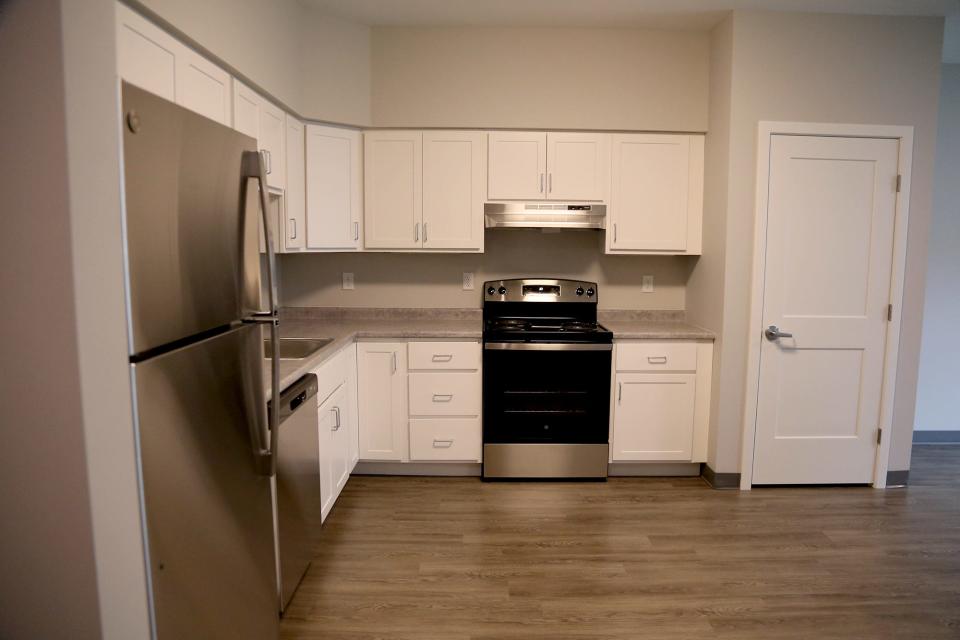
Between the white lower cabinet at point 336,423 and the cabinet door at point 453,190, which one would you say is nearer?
the white lower cabinet at point 336,423

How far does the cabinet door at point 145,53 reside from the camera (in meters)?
1.55

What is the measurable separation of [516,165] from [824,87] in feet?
5.76

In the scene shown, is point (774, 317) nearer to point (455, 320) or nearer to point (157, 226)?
point (455, 320)

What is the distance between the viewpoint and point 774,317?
3080 millimetres

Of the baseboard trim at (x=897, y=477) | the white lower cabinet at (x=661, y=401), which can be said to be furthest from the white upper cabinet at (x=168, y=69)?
the baseboard trim at (x=897, y=477)

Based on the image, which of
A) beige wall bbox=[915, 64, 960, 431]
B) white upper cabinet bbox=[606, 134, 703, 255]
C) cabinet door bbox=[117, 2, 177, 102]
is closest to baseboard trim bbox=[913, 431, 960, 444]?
beige wall bbox=[915, 64, 960, 431]

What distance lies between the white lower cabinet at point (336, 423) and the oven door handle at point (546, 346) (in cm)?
83

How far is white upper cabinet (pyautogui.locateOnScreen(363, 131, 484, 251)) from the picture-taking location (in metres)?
3.33

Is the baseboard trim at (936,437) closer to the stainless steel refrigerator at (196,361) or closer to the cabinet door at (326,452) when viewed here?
the cabinet door at (326,452)

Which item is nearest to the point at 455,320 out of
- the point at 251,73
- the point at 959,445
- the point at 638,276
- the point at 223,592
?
the point at 638,276

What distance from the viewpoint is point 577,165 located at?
3.34 metres

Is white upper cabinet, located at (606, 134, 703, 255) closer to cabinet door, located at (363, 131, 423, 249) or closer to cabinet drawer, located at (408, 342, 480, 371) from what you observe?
cabinet drawer, located at (408, 342, 480, 371)

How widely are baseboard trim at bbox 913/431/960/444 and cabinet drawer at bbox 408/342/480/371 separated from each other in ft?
11.1

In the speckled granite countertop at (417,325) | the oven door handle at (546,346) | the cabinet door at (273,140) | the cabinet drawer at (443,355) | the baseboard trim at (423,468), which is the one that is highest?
the cabinet door at (273,140)
